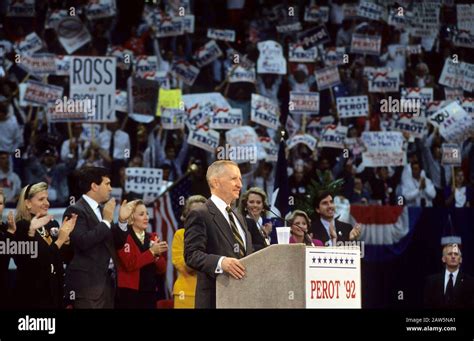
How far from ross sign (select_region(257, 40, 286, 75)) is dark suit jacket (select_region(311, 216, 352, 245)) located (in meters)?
5.03

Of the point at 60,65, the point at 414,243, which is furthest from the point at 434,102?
the point at 60,65

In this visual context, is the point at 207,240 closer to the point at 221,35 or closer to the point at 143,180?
the point at 143,180

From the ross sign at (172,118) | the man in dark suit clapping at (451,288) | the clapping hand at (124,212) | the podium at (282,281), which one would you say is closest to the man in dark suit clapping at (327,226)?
the man in dark suit clapping at (451,288)

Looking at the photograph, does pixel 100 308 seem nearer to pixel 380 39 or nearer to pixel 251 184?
pixel 251 184

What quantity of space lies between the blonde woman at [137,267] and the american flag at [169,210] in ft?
10.8

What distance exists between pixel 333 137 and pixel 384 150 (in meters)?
Result: 0.72

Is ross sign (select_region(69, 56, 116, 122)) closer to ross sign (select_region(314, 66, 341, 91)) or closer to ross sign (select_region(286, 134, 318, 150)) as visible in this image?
ross sign (select_region(286, 134, 318, 150))

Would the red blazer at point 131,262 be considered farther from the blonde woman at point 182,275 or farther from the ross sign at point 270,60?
the ross sign at point 270,60

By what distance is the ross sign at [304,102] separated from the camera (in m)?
16.4

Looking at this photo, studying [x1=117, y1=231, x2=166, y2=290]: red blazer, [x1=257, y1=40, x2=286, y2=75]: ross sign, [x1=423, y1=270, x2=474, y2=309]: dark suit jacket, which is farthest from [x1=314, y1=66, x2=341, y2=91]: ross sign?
[x1=117, y1=231, x2=166, y2=290]: red blazer

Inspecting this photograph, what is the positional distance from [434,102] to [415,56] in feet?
2.94

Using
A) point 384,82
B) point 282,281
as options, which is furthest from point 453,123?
point 282,281

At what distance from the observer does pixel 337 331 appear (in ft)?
28.4

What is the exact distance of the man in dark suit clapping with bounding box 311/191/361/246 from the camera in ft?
38.4
